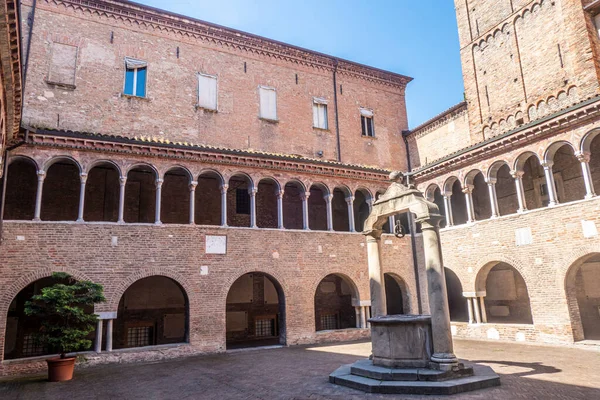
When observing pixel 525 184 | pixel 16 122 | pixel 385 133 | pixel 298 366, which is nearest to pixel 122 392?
pixel 298 366

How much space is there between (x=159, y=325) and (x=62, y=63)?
11135mm

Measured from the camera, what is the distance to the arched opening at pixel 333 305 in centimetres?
2058

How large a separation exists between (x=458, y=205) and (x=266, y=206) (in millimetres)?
9300

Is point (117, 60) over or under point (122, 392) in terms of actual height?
over

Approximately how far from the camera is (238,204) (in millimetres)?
19312

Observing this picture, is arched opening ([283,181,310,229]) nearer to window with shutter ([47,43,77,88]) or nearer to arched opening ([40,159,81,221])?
arched opening ([40,159,81,221])

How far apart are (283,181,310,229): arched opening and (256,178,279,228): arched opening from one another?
1.78ft

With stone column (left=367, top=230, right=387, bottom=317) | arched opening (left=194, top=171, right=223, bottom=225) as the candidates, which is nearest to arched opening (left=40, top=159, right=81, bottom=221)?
arched opening (left=194, top=171, right=223, bottom=225)

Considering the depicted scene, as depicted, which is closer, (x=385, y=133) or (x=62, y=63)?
(x=62, y=63)

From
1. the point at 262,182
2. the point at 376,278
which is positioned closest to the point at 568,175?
the point at 376,278

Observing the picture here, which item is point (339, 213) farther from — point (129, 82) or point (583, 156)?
point (129, 82)

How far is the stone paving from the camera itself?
795 cm

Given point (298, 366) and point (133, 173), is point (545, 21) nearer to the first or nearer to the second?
point (298, 366)

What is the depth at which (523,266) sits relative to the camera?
1464cm
